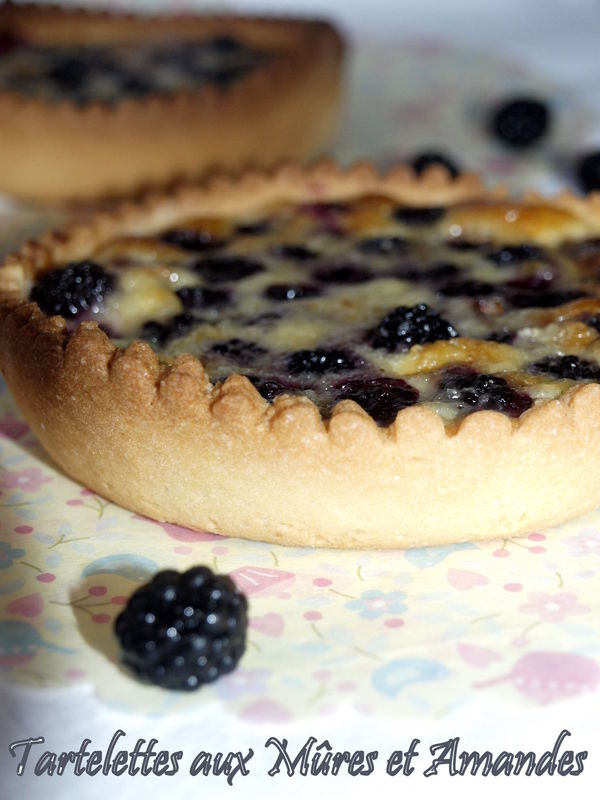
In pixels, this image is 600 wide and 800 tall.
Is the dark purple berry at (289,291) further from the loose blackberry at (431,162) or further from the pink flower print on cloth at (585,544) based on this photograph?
the loose blackberry at (431,162)

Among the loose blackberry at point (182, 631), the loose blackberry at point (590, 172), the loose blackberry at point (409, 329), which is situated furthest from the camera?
the loose blackberry at point (590, 172)

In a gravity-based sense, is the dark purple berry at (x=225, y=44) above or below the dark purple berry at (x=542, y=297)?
above

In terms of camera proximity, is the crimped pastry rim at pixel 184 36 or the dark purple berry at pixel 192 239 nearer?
the dark purple berry at pixel 192 239

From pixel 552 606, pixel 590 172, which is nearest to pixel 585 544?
pixel 552 606

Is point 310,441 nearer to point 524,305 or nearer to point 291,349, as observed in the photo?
point 291,349

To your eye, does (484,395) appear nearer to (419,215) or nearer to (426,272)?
(426,272)

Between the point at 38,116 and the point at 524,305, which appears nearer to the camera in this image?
the point at 524,305

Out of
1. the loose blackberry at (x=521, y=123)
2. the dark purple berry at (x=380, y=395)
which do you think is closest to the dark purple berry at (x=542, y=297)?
the dark purple berry at (x=380, y=395)

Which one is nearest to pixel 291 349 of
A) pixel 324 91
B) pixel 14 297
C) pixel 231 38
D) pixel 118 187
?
pixel 14 297
